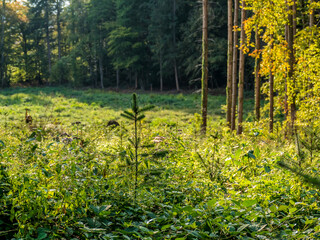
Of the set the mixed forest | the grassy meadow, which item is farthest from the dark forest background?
the grassy meadow

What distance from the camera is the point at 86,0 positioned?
43781mm

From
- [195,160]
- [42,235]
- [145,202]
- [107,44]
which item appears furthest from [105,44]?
[42,235]

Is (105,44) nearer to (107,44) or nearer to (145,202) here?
(107,44)

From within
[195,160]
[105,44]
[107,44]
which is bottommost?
[195,160]

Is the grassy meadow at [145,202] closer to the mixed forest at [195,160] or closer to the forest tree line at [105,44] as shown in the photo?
the mixed forest at [195,160]

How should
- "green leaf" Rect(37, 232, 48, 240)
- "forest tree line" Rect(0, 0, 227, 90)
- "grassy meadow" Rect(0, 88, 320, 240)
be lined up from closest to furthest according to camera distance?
"green leaf" Rect(37, 232, 48, 240) < "grassy meadow" Rect(0, 88, 320, 240) < "forest tree line" Rect(0, 0, 227, 90)

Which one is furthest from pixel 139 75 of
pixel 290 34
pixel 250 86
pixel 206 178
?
pixel 206 178

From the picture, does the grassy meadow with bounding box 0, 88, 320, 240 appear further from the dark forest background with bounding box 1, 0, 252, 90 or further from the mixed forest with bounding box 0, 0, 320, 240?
the dark forest background with bounding box 1, 0, 252, 90

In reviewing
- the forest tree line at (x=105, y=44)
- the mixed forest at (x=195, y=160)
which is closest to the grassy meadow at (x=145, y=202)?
the mixed forest at (x=195, y=160)

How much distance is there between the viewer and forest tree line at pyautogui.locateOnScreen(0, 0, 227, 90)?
32.9 m

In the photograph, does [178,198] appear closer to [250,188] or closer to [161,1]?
[250,188]

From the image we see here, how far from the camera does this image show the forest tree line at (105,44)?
3294cm

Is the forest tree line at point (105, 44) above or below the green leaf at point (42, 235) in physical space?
above

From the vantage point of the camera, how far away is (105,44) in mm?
40875
